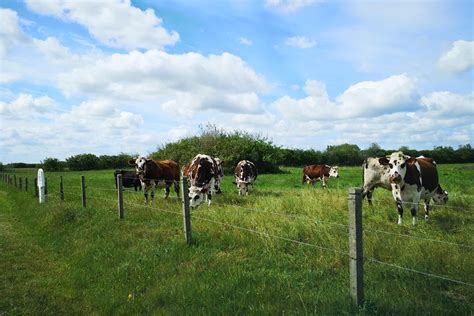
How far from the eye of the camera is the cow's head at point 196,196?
45.4ft

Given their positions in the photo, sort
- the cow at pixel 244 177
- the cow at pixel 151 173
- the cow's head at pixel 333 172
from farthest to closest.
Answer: the cow's head at pixel 333 172 < the cow at pixel 244 177 < the cow at pixel 151 173

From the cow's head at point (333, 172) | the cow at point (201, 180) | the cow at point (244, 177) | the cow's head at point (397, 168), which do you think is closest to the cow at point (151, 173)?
the cow at point (201, 180)

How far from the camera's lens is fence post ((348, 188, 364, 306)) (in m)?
4.71

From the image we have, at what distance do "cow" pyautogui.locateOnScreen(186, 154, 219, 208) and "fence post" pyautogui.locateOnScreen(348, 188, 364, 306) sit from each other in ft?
30.6

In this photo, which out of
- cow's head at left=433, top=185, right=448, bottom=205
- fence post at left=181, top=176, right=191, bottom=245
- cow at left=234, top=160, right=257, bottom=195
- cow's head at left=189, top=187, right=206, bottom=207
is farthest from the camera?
cow at left=234, top=160, right=257, bottom=195

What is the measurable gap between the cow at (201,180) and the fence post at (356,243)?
30.6 ft

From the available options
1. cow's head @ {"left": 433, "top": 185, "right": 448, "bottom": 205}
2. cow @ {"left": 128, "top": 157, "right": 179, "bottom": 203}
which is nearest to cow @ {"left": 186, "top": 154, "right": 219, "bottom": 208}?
cow @ {"left": 128, "top": 157, "right": 179, "bottom": 203}

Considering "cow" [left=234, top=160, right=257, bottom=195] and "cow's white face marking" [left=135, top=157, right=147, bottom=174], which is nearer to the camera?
"cow's white face marking" [left=135, top=157, right=147, bottom=174]

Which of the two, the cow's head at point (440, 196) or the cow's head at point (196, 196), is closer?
the cow's head at point (196, 196)

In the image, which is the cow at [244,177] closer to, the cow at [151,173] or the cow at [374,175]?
the cow at [151,173]

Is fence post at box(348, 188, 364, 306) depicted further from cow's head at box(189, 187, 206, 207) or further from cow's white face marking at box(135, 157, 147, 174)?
cow's white face marking at box(135, 157, 147, 174)

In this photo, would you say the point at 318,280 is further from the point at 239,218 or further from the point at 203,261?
the point at 239,218

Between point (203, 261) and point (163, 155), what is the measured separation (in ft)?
139

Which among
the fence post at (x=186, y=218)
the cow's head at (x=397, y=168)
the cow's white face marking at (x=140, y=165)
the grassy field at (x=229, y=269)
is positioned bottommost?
the grassy field at (x=229, y=269)
